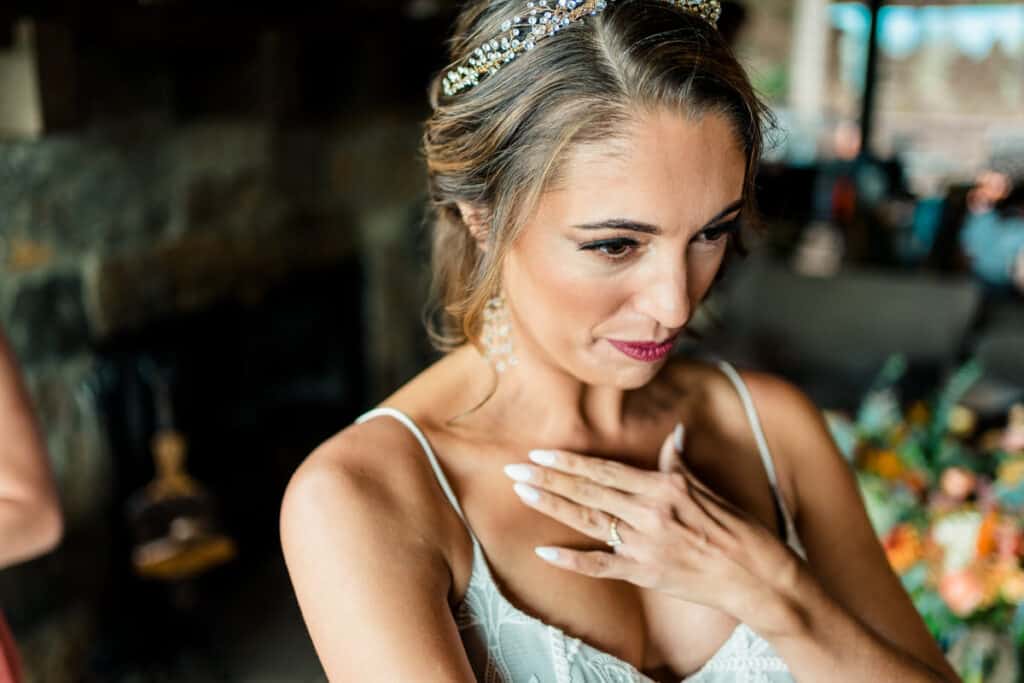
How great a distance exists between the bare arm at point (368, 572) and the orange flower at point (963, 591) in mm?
791

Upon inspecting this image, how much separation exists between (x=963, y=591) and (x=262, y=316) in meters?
2.22

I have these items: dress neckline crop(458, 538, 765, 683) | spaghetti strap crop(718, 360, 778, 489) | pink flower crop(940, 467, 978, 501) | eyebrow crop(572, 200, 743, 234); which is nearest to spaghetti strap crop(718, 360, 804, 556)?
spaghetti strap crop(718, 360, 778, 489)

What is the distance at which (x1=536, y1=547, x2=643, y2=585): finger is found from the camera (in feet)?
3.03

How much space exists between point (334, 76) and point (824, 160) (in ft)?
10.2

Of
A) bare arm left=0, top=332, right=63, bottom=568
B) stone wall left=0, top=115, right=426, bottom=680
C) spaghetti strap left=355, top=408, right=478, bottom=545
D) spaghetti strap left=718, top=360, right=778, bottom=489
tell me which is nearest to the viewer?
spaghetti strap left=355, top=408, right=478, bottom=545

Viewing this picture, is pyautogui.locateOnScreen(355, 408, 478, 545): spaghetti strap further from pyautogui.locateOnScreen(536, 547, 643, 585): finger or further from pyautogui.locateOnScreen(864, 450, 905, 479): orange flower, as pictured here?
pyautogui.locateOnScreen(864, 450, 905, 479): orange flower

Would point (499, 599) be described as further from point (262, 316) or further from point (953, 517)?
point (262, 316)

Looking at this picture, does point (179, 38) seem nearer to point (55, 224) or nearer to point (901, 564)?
point (55, 224)

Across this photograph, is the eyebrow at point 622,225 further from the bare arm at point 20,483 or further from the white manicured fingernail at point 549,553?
the bare arm at point 20,483

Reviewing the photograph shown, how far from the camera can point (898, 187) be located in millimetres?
4789

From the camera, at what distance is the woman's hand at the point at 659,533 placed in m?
0.94

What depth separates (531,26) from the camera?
0.94m

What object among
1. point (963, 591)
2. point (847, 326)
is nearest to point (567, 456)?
point (963, 591)

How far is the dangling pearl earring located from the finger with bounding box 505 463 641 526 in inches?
8.1
